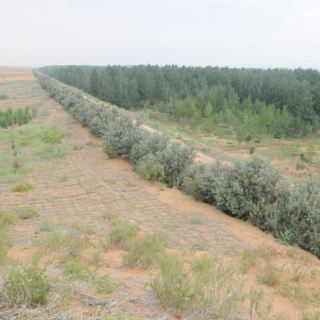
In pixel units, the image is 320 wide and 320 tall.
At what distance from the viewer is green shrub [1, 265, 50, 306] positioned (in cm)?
373

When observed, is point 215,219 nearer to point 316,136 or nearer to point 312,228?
point 312,228

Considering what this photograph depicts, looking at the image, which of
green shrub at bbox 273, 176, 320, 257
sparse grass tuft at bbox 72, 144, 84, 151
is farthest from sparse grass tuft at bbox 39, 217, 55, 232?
sparse grass tuft at bbox 72, 144, 84, 151

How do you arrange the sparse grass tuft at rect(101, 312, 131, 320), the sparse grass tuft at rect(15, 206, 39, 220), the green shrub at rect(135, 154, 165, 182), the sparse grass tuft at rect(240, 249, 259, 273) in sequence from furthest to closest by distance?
1. the green shrub at rect(135, 154, 165, 182)
2. the sparse grass tuft at rect(15, 206, 39, 220)
3. the sparse grass tuft at rect(240, 249, 259, 273)
4. the sparse grass tuft at rect(101, 312, 131, 320)

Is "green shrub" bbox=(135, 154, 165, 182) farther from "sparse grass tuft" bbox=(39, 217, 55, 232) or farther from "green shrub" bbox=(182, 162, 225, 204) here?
"sparse grass tuft" bbox=(39, 217, 55, 232)

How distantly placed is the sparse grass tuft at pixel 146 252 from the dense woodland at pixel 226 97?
22.2 m

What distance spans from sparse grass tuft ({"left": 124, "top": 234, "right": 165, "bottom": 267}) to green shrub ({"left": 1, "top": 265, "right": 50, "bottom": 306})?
7.17 ft

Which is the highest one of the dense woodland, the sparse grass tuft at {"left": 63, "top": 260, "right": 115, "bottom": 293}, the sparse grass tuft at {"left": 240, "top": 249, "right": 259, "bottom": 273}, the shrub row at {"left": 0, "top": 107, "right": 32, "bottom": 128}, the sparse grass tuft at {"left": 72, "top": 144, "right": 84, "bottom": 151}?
the sparse grass tuft at {"left": 63, "top": 260, "right": 115, "bottom": 293}

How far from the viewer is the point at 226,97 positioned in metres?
44.7

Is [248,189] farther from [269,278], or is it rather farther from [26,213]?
[26,213]

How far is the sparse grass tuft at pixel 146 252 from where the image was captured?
6.01 m

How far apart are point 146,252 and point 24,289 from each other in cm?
271

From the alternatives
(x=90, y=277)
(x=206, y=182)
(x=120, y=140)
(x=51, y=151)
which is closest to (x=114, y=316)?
(x=90, y=277)

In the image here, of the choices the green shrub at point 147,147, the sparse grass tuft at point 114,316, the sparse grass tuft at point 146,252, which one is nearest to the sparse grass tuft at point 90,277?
the sparse grass tuft at point 114,316

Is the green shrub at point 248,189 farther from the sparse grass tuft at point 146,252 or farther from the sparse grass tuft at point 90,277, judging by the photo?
the sparse grass tuft at point 90,277
